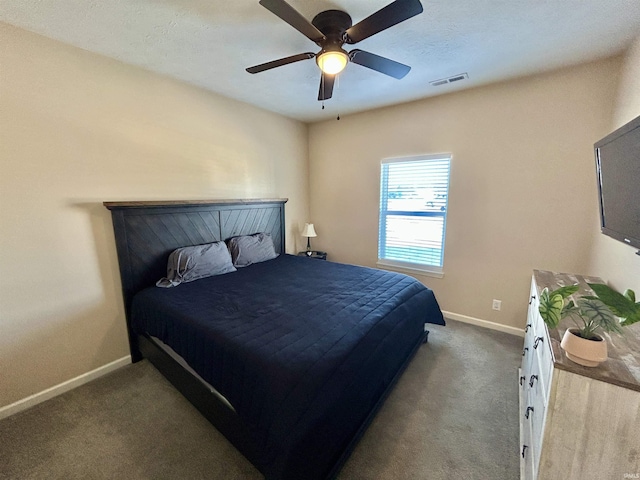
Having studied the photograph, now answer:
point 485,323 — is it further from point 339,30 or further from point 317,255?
point 339,30

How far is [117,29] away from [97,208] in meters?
1.32

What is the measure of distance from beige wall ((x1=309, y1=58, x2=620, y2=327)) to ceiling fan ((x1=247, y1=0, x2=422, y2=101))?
1402 mm

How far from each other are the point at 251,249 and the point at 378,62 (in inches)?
90.1

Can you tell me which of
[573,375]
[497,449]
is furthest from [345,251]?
[573,375]

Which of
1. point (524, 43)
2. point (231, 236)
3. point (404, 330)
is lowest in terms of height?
point (404, 330)

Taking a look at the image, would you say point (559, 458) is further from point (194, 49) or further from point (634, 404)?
point (194, 49)

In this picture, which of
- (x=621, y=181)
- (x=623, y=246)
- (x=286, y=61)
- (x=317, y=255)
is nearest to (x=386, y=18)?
(x=286, y=61)

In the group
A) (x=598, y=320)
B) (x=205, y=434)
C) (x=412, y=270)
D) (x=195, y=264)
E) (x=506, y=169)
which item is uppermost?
(x=506, y=169)

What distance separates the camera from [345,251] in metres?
4.03

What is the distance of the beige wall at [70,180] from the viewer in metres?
1.81

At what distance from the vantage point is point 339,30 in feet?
5.39

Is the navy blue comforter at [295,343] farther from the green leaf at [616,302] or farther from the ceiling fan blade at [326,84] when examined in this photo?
the ceiling fan blade at [326,84]

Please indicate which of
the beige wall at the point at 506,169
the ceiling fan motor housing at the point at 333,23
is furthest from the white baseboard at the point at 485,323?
the ceiling fan motor housing at the point at 333,23

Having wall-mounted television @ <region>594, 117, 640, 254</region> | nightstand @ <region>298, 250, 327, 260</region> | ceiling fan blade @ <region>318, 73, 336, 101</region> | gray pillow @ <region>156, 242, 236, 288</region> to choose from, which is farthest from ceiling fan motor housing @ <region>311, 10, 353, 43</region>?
nightstand @ <region>298, 250, 327, 260</region>
